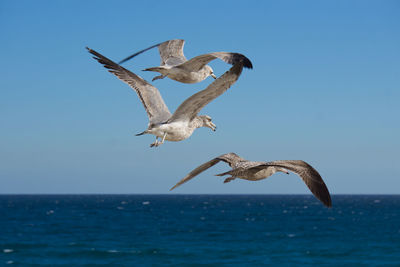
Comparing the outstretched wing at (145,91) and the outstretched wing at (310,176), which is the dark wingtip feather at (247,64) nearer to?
the outstretched wing at (310,176)

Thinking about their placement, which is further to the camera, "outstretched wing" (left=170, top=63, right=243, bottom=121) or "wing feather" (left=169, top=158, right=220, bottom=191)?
"wing feather" (left=169, top=158, right=220, bottom=191)

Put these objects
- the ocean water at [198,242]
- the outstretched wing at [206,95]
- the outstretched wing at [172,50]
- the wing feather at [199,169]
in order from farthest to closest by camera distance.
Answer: the ocean water at [198,242], the outstretched wing at [172,50], the wing feather at [199,169], the outstretched wing at [206,95]

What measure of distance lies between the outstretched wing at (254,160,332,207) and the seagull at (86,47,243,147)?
1.11 m

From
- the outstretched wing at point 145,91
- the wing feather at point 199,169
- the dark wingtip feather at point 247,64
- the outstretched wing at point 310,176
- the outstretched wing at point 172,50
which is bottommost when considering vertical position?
the outstretched wing at point 310,176

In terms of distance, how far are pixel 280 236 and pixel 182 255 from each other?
2908 cm

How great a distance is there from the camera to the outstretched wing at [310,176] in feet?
18.6

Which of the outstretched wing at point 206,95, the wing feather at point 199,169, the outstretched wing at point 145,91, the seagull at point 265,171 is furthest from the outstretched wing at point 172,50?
the wing feather at point 199,169

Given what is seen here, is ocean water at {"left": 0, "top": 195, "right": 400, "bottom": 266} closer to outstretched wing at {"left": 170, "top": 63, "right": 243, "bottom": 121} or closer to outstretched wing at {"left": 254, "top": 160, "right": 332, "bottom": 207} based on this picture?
outstretched wing at {"left": 170, "top": 63, "right": 243, "bottom": 121}

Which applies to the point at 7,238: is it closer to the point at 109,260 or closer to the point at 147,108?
the point at 109,260

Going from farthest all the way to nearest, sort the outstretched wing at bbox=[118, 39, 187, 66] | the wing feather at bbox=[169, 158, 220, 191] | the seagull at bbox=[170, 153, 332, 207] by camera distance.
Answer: the outstretched wing at bbox=[118, 39, 187, 66] < the wing feather at bbox=[169, 158, 220, 191] < the seagull at bbox=[170, 153, 332, 207]

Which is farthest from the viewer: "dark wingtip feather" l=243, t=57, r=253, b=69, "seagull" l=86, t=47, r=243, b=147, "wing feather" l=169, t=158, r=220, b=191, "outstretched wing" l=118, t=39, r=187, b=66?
"outstretched wing" l=118, t=39, r=187, b=66

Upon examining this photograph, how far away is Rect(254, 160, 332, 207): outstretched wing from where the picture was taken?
5.67 metres

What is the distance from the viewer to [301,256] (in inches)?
2990

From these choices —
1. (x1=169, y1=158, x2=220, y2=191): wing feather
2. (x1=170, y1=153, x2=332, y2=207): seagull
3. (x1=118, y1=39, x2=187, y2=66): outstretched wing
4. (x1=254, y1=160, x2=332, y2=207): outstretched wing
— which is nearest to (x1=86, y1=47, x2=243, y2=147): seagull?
(x1=169, y1=158, x2=220, y2=191): wing feather
